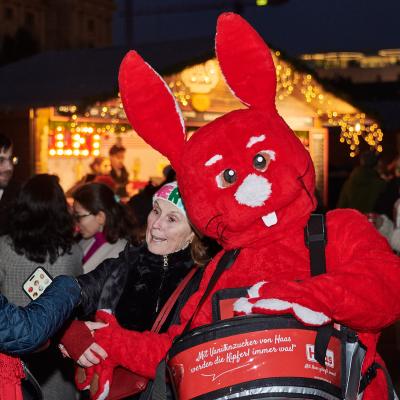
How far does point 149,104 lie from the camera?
305 centimetres

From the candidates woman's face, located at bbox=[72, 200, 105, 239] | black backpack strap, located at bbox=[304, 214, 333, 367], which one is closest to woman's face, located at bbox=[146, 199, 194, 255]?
black backpack strap, located at bbox=[304, 214, 333, 367]

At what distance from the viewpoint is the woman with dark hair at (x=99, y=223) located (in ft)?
17.9

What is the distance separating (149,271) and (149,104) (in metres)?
0.80

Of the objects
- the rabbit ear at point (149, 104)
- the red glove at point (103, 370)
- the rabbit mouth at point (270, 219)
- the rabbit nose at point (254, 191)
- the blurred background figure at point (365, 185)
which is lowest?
the blurred background figure at point (365, 185)

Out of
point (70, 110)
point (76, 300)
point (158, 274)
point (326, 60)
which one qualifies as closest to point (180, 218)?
point (158, 274)

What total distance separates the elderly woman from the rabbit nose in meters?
0.77

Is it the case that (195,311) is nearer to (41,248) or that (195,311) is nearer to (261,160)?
(261,160)

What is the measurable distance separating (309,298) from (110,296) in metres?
1.26

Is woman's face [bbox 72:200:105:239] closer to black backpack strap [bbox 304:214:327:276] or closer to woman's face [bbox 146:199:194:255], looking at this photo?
woman's face [bbox 146:199:194:255]

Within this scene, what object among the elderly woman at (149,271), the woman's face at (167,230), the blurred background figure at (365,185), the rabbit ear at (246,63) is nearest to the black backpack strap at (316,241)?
the rabbit ear at (246,63)

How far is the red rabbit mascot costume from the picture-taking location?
8.03 ft

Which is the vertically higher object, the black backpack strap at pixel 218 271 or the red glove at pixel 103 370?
the black backpack strap at pixel 218 271

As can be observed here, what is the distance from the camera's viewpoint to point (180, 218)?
3584mm

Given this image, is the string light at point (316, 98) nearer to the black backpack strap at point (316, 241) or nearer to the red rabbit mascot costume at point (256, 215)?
the red rabbit mascot costume at point (256, 215)
